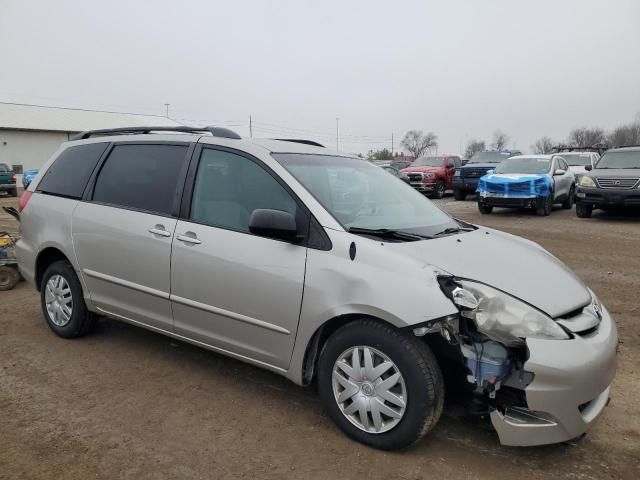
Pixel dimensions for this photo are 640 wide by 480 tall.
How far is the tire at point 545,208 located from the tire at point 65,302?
1222 centimetres

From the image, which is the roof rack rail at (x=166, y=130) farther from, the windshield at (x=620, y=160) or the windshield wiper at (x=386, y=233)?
the windshield at (x=620, y=160)

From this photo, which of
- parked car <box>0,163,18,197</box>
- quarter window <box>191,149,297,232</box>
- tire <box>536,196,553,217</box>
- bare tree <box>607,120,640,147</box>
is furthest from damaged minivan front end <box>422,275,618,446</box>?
bare tree <box>607,120,640,147</box>

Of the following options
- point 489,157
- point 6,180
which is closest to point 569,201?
point 489,157

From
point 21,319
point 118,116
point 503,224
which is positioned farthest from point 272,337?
point 118,116

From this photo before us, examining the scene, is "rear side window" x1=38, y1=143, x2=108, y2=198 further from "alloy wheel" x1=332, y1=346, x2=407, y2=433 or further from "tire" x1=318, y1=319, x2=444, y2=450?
"alloy wheel" x1=332, y1=346, x2=407, y2=433

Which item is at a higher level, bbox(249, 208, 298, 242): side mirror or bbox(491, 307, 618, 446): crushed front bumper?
bbox(249, 208, 298, 242): side mirror

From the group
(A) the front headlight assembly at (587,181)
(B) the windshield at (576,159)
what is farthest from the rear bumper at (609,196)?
(B) the windshield at (576,159)

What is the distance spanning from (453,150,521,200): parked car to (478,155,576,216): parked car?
3.05 m

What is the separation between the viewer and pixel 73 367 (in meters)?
3.88

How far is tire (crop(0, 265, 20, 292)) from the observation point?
612 cm

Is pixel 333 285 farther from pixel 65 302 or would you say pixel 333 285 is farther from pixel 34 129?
pixel 34 129

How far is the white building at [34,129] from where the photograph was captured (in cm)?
4138

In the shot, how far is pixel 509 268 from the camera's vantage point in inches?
116

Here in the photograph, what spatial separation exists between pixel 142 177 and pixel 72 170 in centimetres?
101
